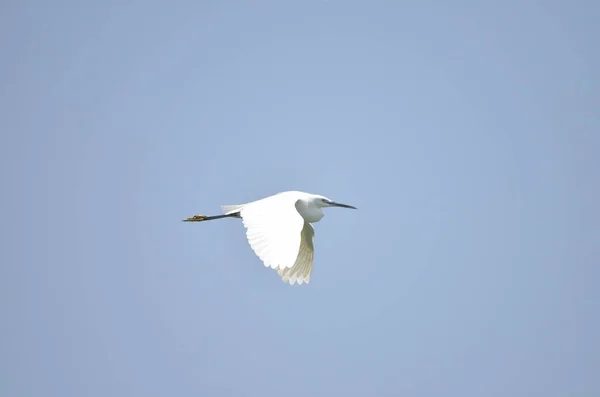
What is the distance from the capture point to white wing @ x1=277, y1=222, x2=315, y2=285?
17.8m

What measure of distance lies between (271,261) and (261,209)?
7.72ft

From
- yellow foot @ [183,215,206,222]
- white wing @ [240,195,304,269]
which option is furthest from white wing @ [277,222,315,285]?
yellow foot @ [183,215,206,222]

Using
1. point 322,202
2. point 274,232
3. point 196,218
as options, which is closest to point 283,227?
point 274,232

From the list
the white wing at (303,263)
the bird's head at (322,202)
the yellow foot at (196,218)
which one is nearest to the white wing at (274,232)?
the bird's head at (322,202)

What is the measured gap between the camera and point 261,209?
1517cm

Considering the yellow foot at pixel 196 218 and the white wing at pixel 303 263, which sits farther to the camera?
the yellow foot at pixel 196 218

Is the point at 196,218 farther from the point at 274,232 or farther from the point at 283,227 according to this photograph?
the point at 274,232

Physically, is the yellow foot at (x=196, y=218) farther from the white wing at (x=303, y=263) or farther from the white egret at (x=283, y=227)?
the white wing at (x=303, y=263)

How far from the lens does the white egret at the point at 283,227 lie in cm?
1319

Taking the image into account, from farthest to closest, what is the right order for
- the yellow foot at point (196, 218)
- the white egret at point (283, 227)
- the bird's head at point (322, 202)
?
the yellow foot at point (196, 218), the bird's head at point (322, 202), the white egret at point (283, 227)

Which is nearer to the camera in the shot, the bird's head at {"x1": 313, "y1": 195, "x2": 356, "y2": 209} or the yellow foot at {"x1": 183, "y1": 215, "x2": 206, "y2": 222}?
the bird's head at {"x1": 313, "y1": 195, "x2": 356, "y2": 209}

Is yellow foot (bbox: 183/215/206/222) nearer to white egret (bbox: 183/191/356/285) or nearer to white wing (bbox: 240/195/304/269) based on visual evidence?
white egret (bbox: 183/191/356/285)

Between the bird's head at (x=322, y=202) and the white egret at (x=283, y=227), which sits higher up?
the bird's head at (x=322, y=202)

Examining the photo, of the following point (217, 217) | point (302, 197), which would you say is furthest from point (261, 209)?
point (217, 217)
